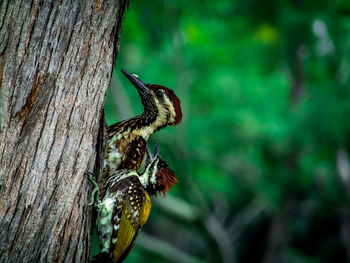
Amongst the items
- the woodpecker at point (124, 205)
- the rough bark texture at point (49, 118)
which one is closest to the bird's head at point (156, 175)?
the woodpecker at point (124, 205)

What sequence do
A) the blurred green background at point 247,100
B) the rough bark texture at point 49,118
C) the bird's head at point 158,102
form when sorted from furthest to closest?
the blurred green background at point 247,100 < the bird's head at point 158,102 < the rough bark texture at point 49,118

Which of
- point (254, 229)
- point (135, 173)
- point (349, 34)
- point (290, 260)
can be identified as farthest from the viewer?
point (254, 229)

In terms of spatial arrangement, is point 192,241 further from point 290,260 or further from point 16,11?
point 16,11

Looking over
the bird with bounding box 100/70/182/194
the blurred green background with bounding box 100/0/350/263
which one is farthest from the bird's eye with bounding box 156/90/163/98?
the blurred green background with bounding box 100/0/350/263

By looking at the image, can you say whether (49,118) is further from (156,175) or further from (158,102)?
(158,102)

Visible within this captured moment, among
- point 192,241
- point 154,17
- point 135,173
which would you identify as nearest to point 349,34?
point 154,17

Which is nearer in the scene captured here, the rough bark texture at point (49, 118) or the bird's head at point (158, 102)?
the rough bark texture at point (49, 118)

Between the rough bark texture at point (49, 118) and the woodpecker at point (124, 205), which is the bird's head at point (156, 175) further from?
the rough bark texture at point (49, 118)
